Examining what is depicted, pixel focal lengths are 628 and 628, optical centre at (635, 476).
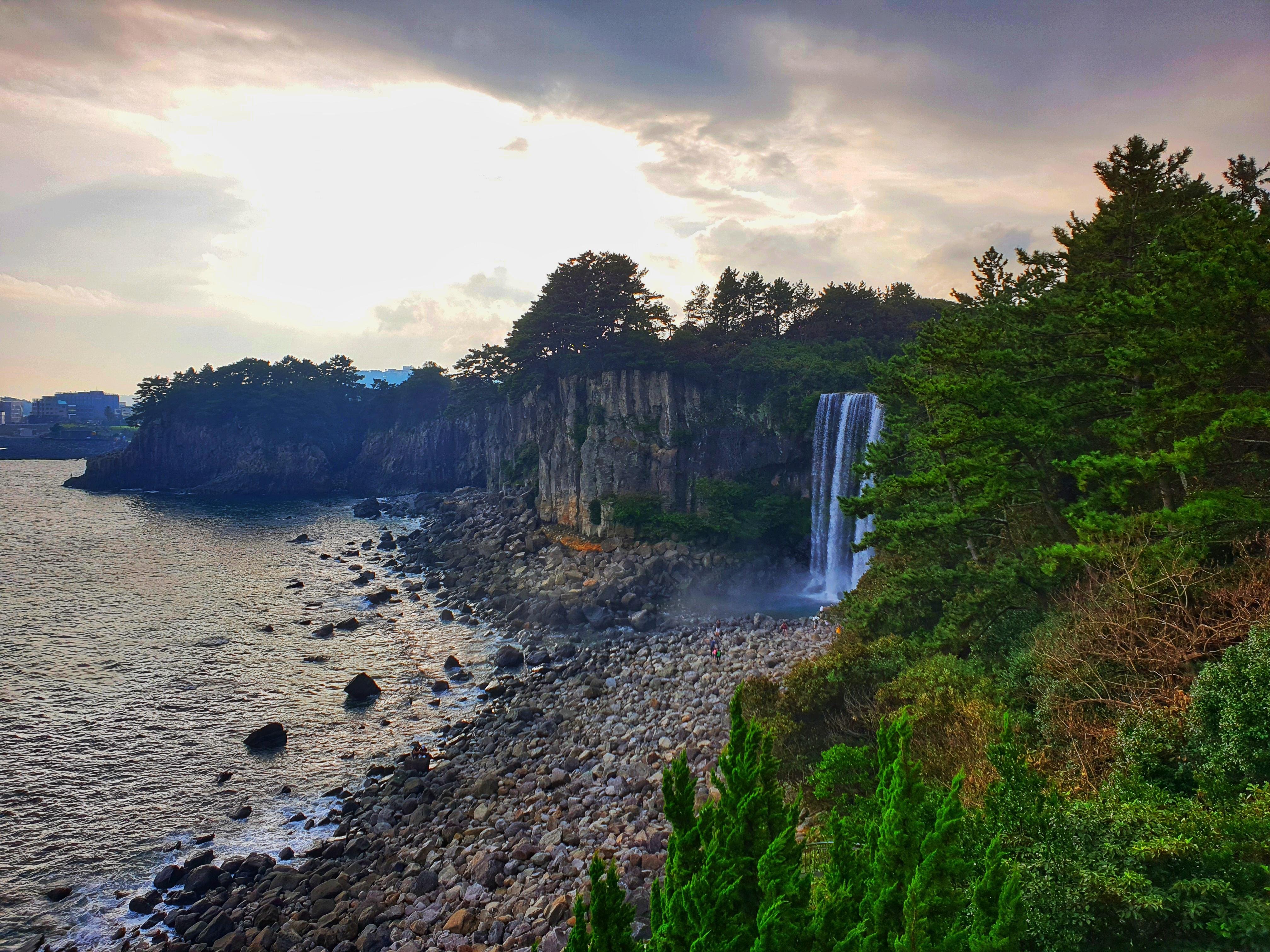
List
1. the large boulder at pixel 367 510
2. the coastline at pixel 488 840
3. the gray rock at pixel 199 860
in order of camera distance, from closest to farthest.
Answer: the coastline at pixel 488 840, the gray rock at pixel 199 860, the large boulder at pixel 367 510

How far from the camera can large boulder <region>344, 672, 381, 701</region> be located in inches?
1145

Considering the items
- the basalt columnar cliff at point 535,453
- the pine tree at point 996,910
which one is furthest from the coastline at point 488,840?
the basalt columnar cliff at point 535,453

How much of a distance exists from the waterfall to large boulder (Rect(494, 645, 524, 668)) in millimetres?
19546

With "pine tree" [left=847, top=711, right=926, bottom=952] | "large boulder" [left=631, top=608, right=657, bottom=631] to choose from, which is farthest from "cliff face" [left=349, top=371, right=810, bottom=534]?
"pine tree" [left=847, top=711, right=926, bottom=952]

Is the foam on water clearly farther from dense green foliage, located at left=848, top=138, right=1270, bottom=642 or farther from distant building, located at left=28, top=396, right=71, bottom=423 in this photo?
distant building, located at left=28, top=396, right=71, bottom=423


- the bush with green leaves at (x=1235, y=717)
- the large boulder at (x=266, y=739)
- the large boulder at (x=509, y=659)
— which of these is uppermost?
the bush with green leaves at (x=1235, y=717)

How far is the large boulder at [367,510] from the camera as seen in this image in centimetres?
7881

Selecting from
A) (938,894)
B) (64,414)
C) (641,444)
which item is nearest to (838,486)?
(641,444)

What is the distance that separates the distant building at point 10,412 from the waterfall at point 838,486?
221 metres

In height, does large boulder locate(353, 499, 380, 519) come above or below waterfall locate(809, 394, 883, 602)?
below

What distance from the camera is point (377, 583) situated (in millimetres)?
49094

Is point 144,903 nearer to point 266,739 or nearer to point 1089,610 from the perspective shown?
point 266,739

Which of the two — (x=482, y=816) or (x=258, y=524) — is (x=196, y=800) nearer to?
(x=482, y=816)

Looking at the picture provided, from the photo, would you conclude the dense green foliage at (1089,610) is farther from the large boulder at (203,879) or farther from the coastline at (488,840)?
the large boulder at (203,879)
